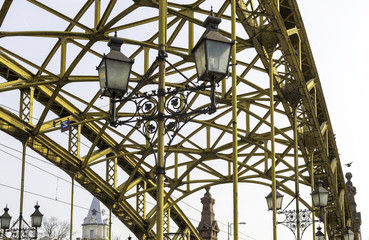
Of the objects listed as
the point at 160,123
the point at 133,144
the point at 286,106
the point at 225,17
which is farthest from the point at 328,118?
the point at 160,123

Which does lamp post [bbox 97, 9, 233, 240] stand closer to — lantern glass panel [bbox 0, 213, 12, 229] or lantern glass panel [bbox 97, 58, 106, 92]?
lantern glass panel [bbox 97, 58, 106, 92]

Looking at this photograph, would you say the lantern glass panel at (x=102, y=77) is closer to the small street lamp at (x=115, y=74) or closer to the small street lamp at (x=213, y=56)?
the small street lamp at (x=115, y=74)

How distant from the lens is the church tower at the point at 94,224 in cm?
12512

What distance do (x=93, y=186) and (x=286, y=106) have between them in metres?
11.1

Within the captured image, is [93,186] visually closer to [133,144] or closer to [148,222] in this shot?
[133,144]

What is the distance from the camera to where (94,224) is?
414 feet

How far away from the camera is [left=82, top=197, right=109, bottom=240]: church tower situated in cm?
12512

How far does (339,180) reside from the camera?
38969mm

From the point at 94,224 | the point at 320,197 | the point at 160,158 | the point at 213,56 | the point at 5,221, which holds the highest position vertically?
the point at 94,224

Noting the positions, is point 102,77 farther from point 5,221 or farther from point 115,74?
point 5,221

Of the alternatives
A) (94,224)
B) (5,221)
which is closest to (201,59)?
(5,221)

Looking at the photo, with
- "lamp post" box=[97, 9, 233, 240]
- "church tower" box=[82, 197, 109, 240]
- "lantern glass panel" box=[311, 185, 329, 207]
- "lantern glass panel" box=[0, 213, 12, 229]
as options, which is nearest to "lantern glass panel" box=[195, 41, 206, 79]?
"lamp post" box=[97, 9, 233, 240]

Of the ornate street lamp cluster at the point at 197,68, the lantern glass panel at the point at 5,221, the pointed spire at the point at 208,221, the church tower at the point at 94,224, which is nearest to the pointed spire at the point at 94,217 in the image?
the church tower at the point at 94,224

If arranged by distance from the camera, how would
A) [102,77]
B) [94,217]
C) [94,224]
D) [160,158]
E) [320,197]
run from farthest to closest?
1. [94,217]
2. [94,224]
3. [320,197]
4. [102,77]
5. [160,158]
